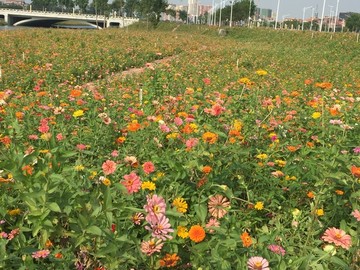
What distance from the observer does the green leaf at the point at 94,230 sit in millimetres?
1455

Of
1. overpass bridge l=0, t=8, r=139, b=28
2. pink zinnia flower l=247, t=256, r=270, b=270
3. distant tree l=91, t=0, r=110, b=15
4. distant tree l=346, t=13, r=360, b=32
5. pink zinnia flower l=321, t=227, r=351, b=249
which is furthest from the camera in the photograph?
distant tree l=91, t=0, r=110, b=15

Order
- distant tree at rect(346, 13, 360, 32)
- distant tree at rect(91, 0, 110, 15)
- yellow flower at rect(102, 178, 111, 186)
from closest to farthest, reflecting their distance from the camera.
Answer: yellow flower at rect(102, 178, 111, 186) < distant tree at rect(346, 13, 360, 32) < distant tree at rect(91, 0, 110, 15)

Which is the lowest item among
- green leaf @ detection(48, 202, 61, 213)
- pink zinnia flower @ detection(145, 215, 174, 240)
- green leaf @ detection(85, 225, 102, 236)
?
green leaf @ detection(85, 225, 102, 236)

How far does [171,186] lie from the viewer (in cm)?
212

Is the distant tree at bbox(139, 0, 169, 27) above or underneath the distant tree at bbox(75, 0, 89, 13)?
underneath

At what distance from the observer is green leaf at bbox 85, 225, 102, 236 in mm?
1455

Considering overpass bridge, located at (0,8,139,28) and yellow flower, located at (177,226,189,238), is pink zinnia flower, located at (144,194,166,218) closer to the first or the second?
yellow flower, located at (177,226,189,238)

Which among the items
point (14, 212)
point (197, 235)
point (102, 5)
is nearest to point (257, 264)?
point (197, 235)

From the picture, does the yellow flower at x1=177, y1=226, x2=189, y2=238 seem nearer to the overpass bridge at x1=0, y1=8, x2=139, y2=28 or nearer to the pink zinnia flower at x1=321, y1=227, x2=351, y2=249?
the pink zinnia flower at x1=321, y1=227, x2=351, y2=249

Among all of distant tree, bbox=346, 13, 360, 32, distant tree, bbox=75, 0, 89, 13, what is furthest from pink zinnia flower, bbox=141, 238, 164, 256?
distant tree, bbox=75, 0, 89, 13

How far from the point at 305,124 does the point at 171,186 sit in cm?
221

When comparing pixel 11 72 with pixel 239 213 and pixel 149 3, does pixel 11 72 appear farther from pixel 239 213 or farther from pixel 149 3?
pixel 149 3

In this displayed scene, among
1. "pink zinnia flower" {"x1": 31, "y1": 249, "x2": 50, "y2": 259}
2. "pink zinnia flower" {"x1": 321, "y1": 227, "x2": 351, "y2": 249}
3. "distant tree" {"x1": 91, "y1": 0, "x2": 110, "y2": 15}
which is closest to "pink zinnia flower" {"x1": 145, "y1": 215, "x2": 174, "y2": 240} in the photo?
"pink zinnia flower" {"x1": 31, "y1": 249, "x2": 50, "y2": 259}

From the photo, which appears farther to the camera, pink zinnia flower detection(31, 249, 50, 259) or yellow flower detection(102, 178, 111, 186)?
yellow flower detection(102, 178, 111, 186)
